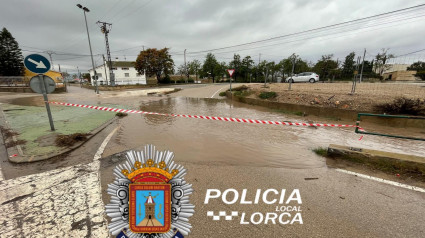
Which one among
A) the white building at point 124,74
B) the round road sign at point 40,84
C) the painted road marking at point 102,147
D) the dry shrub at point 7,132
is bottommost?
the painted road marking at point 102,147

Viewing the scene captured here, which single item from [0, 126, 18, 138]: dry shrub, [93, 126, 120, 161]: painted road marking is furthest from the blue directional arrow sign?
[93, 126, 120, 161]: painted road marking

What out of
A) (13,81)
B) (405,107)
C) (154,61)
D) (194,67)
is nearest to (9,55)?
(13,81)

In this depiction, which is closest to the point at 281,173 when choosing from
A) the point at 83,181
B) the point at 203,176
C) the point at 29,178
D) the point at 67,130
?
the point at 203,176

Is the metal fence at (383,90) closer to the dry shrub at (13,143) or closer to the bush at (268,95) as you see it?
the bush at (268,95)

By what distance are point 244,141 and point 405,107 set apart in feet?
25.7

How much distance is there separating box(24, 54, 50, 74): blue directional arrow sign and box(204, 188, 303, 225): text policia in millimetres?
6113

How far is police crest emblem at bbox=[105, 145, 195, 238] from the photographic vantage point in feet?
5.20

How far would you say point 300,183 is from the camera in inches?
121

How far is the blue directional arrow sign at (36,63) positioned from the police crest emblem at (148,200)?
225 inches

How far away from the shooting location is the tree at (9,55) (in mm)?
38825

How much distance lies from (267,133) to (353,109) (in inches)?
219

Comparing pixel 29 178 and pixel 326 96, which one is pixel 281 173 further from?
pixel 326 96

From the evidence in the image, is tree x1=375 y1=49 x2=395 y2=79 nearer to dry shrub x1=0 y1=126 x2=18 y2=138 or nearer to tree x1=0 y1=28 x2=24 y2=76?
dry shrub x1=0 y1=126 x2=18 y2=138

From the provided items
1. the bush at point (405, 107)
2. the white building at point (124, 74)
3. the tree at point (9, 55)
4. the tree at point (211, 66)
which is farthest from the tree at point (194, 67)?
the bush at point (405, 107)
